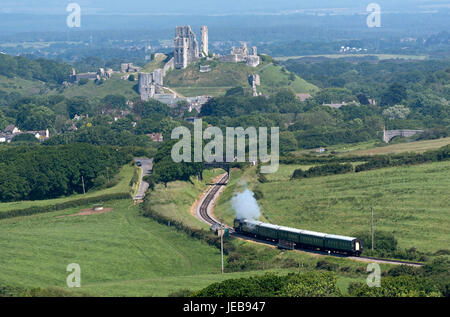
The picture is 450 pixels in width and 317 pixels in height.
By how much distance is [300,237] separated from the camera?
218ft

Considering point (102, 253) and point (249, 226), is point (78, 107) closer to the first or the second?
point (249, 226)

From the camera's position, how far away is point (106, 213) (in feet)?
274

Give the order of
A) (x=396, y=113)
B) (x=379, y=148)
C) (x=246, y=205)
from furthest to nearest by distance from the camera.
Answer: (x=396, y=113)
(x=379, y=148)
(x=246, y=205)

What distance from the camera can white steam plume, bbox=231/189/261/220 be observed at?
77688 millimetres

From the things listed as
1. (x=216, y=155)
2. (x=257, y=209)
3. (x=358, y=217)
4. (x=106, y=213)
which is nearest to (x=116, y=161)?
(x=216, y=155)

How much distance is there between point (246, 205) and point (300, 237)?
47.7 ft

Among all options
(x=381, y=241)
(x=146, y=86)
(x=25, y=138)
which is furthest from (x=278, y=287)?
(x=146, y=86)

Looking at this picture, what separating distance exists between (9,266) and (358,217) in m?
30.1

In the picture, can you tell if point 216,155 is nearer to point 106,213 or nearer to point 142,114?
point 106,213

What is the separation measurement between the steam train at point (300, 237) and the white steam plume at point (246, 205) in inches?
159

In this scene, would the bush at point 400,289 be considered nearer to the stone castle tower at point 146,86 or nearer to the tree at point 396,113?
the tree at point 396,113

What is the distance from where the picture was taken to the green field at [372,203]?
232 feet

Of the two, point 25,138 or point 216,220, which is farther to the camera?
point 25,138

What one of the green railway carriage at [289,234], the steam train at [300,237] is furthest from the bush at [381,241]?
the green railway carriage at [289,234]
